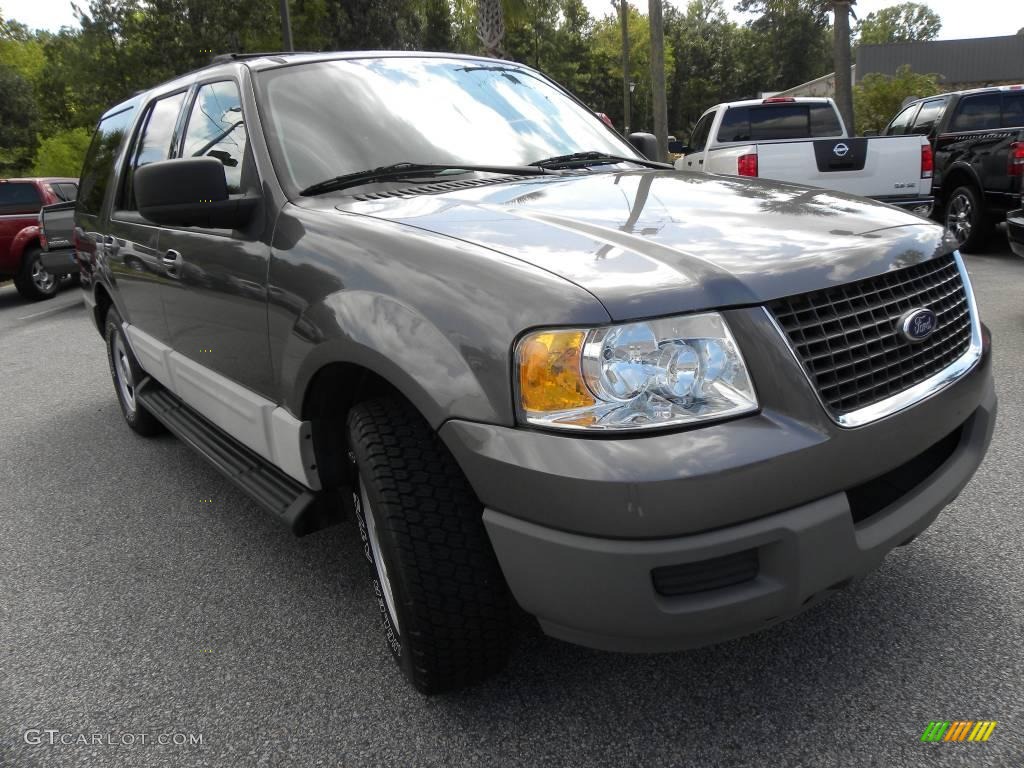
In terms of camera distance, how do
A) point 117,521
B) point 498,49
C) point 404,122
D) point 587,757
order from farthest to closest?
point 498,49 < point 117,521 < point 404,122 < point 587,757

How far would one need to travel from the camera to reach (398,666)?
92.0 inches

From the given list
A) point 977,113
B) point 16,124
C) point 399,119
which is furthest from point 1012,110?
point 16,124

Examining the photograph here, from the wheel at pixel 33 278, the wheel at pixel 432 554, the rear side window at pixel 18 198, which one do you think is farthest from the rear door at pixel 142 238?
the rear side window at pixel 18 198

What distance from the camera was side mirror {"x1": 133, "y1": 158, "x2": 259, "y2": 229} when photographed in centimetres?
240

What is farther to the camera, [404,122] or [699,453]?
[404,122]

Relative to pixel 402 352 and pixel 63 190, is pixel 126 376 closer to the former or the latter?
pixel 402 352

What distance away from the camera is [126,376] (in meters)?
4.80

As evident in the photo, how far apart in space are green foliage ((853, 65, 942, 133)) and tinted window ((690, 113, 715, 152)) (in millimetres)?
13806

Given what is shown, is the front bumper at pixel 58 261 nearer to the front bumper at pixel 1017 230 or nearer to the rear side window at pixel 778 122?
the rear side window at pixel 778 122

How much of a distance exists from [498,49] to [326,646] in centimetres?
1666

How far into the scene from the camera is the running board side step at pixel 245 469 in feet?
8.34

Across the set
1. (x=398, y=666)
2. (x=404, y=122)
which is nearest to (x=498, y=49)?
(x=404, y=122)

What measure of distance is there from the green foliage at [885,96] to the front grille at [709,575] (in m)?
24.5

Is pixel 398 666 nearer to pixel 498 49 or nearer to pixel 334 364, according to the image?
pixel 334 364
